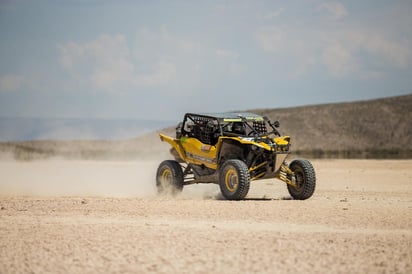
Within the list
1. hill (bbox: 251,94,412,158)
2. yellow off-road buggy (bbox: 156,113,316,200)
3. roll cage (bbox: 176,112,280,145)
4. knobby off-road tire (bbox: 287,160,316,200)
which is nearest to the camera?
yellow off-road buggy (bbox: 156,113,316,200)

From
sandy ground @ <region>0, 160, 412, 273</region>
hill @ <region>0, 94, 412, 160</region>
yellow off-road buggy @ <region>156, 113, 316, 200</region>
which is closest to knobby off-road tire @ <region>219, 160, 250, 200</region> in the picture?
yellow off-road buggy @ <region>156, 113, 316, 200</region>

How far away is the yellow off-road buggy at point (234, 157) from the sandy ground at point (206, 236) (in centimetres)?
82

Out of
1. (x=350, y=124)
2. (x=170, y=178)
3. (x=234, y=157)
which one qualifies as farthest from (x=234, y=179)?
(x=350, y=124)

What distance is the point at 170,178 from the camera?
2144 centimetres

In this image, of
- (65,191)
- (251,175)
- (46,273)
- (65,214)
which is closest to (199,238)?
(46,273)

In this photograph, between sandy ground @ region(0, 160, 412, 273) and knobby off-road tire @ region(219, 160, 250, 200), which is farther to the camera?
knobby off-road tire @ region(219, 160, 250, 200)

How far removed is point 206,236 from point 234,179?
659cm

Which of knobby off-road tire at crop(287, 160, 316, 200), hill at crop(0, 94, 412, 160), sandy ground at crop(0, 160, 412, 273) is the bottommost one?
sandy ground at crop(0, 160, 412, 273)

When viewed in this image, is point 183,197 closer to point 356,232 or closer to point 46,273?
point 356,232

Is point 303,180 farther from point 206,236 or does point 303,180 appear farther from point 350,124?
point 350,124

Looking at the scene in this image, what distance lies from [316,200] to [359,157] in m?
37.5

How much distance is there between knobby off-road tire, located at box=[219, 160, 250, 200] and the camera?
1838 centimetres

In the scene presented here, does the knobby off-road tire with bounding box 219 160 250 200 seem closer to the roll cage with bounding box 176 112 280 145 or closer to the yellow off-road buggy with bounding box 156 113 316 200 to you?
the yellow off-road buggy with bounding box 156 113 316 200

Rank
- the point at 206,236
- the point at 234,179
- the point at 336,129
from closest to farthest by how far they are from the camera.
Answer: the point at 206,236
the point at 234,179
the point at 336,129
